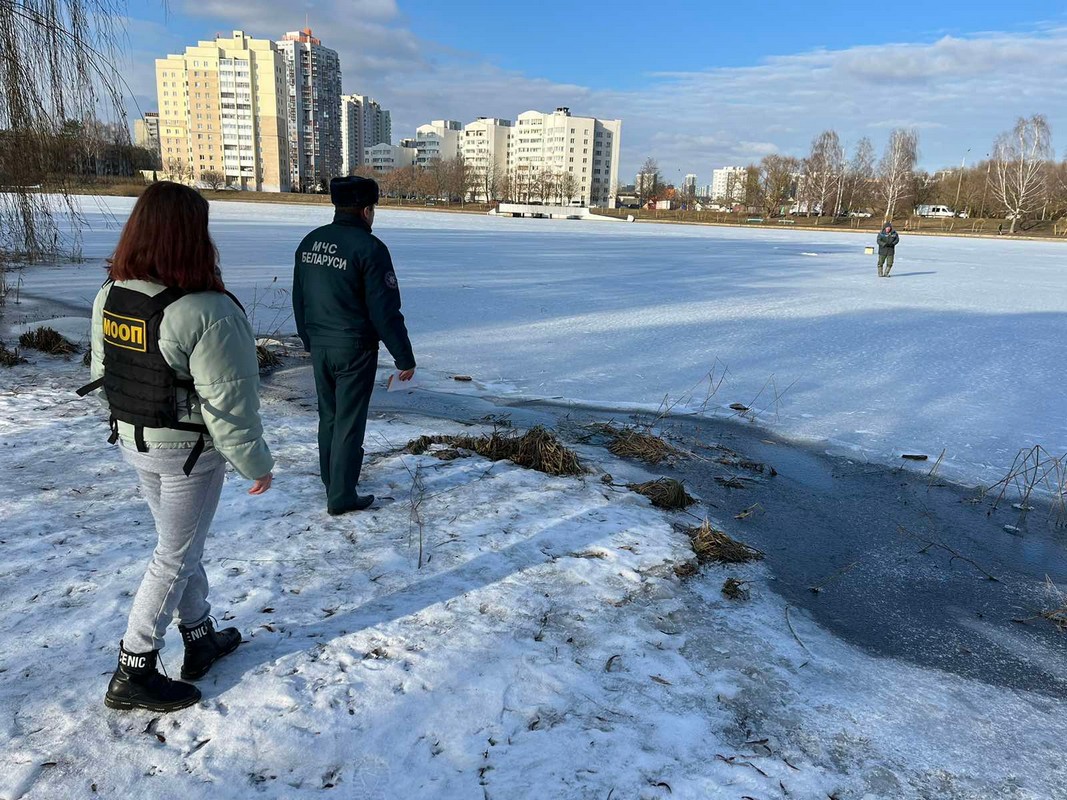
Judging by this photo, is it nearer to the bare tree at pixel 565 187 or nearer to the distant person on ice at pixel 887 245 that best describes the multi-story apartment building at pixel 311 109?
the bare tree at pixel 565 187

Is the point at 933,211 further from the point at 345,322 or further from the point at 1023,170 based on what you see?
the point at 345,322

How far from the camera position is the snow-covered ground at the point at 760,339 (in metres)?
6.62

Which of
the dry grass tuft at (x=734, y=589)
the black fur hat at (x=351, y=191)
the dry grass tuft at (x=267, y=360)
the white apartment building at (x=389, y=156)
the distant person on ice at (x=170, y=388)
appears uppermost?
the white apartment building at (x=389, y=156)

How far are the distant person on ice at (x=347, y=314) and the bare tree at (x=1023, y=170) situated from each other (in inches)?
3049

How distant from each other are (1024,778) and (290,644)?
273 centimetres

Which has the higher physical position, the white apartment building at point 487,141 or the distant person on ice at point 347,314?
the white apartment building at point 487,141

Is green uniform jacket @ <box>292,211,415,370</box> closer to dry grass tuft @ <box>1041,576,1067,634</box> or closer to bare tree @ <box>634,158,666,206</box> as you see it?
dry grass tuft @ <box>1041,576,1067,634</box>

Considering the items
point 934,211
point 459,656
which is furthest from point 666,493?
point 934,211

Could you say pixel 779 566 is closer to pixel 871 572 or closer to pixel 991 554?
pixel 871 572

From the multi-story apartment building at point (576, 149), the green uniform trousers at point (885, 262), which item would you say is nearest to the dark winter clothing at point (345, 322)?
the green uniform trousers at point (885, 262)

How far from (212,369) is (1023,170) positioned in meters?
83.7

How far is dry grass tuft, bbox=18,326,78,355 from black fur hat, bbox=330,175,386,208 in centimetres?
539

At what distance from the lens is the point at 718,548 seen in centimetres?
379

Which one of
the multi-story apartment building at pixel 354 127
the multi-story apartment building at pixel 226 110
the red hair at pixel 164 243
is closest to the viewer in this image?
the red hair at pixel 164 243
